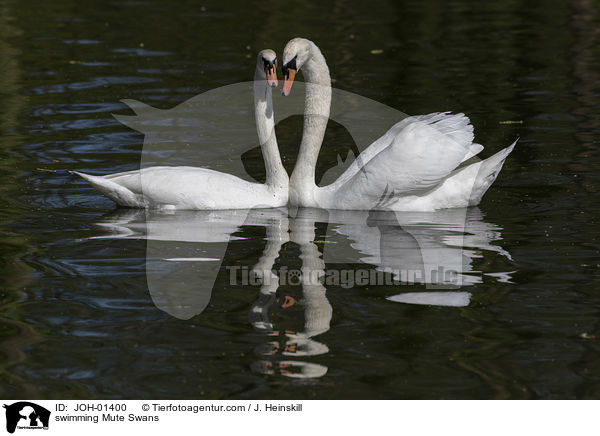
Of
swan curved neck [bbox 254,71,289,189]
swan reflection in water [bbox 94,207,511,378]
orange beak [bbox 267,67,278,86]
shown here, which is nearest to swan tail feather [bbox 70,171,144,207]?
swan reflection in water [bbox 94,207,511,378]

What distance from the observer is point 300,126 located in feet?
46.0

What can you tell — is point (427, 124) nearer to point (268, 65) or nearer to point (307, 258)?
point (268, 65)

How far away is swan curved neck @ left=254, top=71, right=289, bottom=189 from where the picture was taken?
9664 mm

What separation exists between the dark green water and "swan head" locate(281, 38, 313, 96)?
1344mm

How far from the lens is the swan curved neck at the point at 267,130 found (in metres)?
9.66

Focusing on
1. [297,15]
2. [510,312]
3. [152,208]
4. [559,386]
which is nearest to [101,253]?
[152,208]

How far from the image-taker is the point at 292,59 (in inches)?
371

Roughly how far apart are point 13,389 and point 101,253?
2691 millimetres

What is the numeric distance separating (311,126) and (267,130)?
566 millimetres

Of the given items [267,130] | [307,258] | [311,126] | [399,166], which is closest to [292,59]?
[267,130]

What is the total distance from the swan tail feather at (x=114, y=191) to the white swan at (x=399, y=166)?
5.13 feet

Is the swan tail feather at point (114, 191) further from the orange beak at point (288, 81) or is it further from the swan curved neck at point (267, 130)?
the orange beak at point (288, 81)

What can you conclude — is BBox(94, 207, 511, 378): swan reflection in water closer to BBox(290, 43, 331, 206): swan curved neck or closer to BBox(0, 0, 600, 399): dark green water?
BBox(0, 0, 600, 399): dark green water
